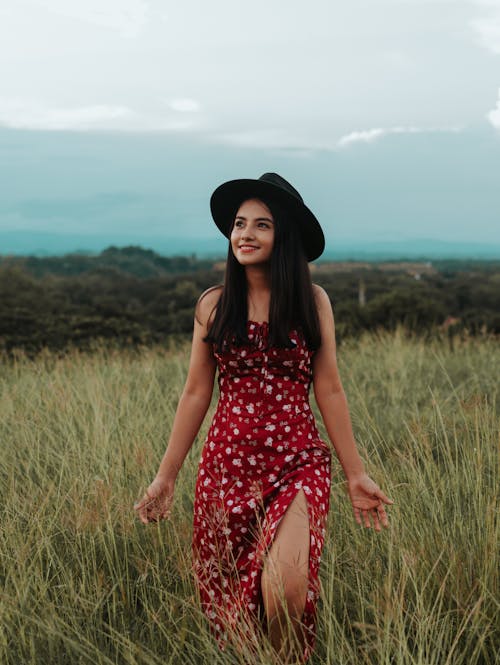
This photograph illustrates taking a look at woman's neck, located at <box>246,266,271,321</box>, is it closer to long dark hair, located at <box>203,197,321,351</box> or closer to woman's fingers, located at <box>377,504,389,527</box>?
long dark hair, located at <box>203,197,321,351</box>

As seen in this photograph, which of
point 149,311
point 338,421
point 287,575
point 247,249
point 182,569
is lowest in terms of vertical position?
point 149,311

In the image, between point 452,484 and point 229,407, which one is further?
point 452,484

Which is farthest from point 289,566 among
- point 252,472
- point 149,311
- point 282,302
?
point 149,311

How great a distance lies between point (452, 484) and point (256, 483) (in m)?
1.24

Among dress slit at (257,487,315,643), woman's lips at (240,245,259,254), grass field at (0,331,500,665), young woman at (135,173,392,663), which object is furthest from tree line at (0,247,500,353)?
dress slit at (257,487,315,643)

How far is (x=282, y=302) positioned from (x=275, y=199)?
0.39m

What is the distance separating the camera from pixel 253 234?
2.67 metres

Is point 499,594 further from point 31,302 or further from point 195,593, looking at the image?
point 31,302

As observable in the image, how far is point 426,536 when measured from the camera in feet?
8.80

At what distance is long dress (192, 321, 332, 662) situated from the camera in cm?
241

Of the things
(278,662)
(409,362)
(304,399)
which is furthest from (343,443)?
(409,362)

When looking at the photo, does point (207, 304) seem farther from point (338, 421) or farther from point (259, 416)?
point (338, 421)

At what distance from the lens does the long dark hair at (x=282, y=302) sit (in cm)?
262

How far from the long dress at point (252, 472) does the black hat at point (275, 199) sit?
0.39 meters
